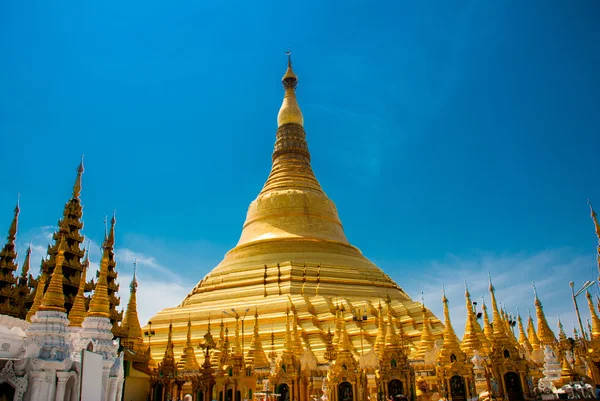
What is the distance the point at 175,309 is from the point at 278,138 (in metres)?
16.5

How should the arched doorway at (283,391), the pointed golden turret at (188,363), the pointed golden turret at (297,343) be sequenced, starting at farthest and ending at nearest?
the pointed golden turret at (188,363), the pointed golden turret at (297,343), the arched doorway at (283,391)

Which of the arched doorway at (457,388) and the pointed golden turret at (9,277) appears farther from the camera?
the pointed golden turret at (9,277)

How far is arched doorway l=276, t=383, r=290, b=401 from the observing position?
60.0 ft

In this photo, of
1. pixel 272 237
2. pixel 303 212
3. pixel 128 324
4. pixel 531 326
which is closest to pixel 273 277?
pixel 272 237

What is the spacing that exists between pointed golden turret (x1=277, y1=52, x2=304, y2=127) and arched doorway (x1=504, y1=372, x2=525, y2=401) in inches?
1069

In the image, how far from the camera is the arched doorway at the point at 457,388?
56.3 feet

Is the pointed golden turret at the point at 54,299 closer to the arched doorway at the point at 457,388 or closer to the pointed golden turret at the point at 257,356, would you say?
the pointed golden turret at the point at 257,356

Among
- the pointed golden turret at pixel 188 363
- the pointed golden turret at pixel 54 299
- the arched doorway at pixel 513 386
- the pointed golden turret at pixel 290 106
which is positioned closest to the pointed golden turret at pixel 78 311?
the pointed golden turret at pixel 54 299

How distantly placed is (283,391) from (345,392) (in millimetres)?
2611

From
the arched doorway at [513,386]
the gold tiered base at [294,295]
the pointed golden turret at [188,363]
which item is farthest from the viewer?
the gold tiered base at [294,295]

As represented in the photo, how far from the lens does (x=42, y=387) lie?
9961 millimetres

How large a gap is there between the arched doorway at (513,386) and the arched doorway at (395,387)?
339 cm

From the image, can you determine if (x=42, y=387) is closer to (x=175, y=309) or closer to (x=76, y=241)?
(x=76, y=241)

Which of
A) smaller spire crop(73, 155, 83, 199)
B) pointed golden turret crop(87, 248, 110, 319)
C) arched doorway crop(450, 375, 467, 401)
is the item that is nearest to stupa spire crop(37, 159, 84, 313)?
smaller spire crop(73, 155, 83, 199)
